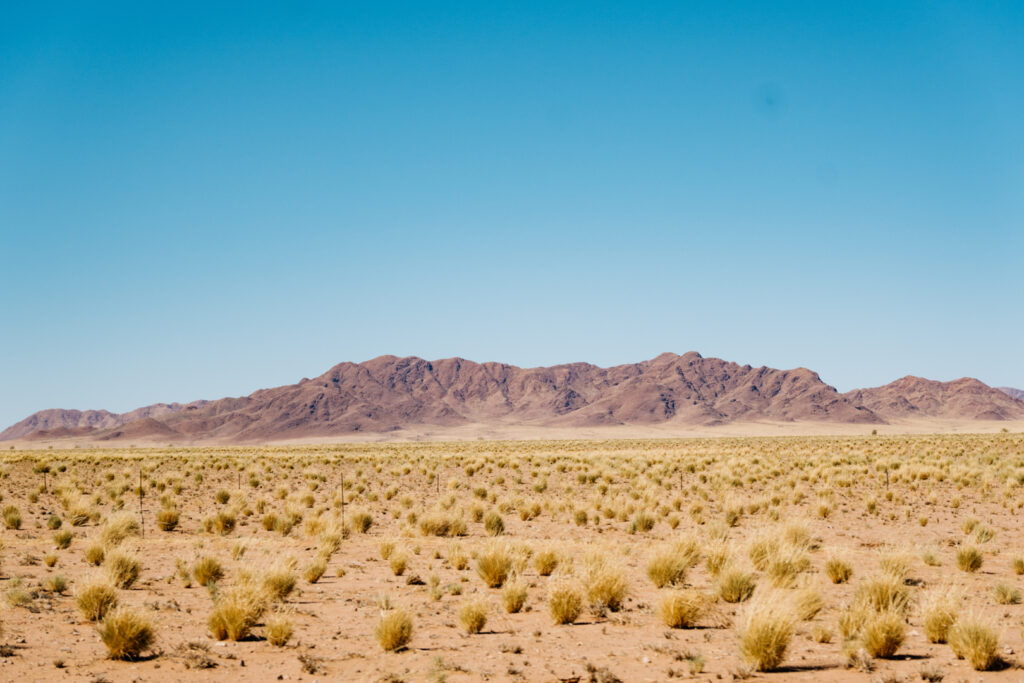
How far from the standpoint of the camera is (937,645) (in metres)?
8.93

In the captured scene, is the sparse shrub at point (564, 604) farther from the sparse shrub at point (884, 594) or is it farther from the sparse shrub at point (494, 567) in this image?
the sparse shrub at point (884, 594)

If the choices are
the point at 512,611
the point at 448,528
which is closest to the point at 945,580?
the point at 512,611

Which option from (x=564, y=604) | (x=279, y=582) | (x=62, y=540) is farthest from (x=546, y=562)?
(x=62, y=540)

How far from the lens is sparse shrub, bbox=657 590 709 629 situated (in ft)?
32.9

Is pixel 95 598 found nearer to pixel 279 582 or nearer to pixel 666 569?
pixel 279 582

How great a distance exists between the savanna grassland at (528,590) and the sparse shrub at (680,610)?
0.10 feet

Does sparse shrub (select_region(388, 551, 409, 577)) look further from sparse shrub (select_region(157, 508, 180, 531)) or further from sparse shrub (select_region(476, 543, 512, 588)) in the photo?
sparse shrub (select_region(157, 508, 180, 531))

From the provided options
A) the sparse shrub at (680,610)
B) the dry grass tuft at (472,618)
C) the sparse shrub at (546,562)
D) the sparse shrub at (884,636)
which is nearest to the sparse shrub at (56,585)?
the dry grass tuft at (472,618)

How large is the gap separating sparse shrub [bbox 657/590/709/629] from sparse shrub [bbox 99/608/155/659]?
6.35 m

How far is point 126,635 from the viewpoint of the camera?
866cm

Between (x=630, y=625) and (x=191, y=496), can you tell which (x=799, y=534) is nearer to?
(x=630, y=625)

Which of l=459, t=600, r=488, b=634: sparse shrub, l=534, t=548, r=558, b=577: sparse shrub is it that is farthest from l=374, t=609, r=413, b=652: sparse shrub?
l=534, t=548, r=558, b=577: sparse shrub

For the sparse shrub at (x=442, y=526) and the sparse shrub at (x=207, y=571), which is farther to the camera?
the sparse shrub at (x=442, y=526)

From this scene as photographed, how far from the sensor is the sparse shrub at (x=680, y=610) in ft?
32.9
